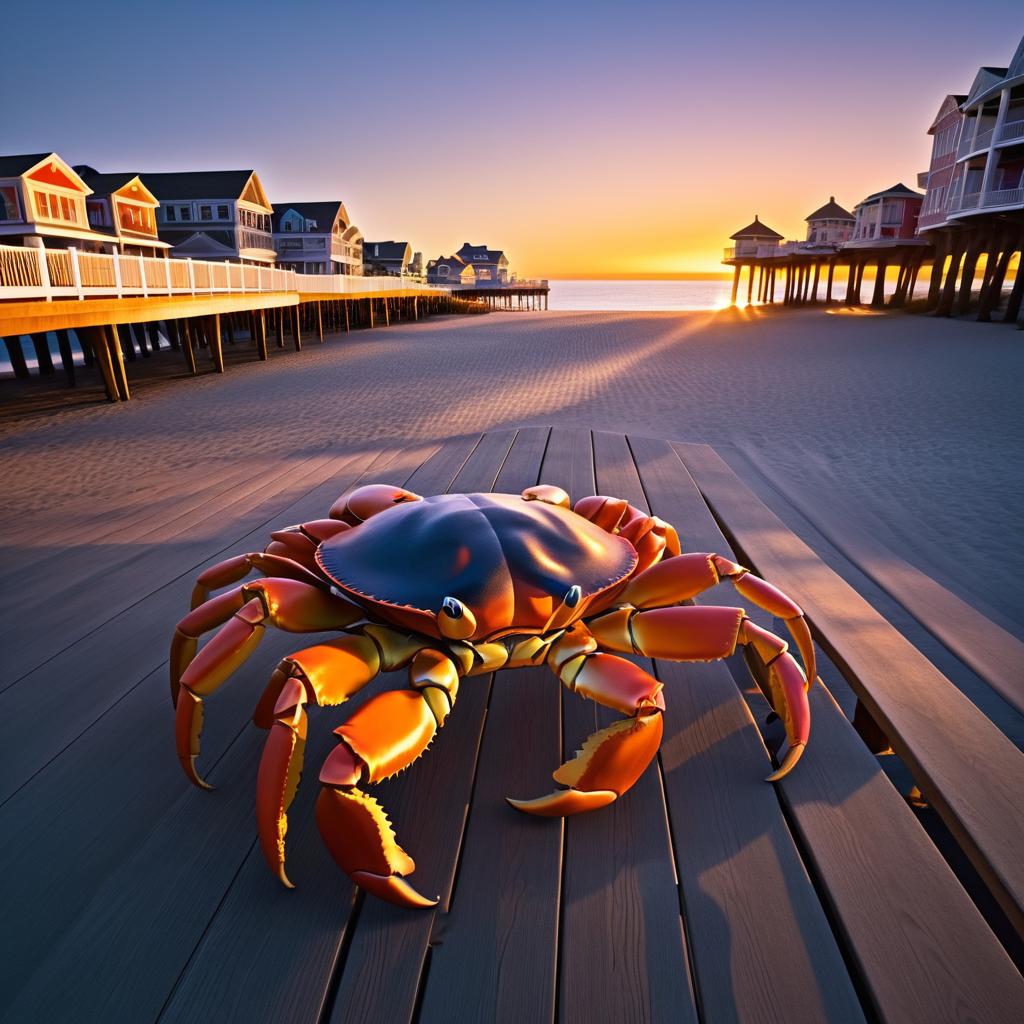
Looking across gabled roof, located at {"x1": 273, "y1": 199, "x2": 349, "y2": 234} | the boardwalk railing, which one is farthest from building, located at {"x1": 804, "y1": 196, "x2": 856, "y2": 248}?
the boardwalk railing

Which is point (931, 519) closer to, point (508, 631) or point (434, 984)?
point (508, 631)

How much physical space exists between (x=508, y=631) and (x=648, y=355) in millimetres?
21238

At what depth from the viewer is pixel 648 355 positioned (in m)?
22.0

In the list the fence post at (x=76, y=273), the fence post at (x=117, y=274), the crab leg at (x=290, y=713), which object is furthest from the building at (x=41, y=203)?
the crab leg at (x=290, y=713)

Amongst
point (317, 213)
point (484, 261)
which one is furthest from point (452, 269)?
point (317, 213)

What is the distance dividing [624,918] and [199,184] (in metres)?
52.9

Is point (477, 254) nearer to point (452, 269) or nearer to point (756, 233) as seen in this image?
point (452, 269)

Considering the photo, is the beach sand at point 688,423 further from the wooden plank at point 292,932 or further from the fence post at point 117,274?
the wooden plank at point 292,932

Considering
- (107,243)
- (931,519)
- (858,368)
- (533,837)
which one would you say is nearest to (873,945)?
(533,837)

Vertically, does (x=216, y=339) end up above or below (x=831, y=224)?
below

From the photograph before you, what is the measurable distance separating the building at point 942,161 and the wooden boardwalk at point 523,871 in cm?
3907

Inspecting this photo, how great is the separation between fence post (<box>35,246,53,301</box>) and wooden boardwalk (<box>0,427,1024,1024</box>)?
1155 centimetres

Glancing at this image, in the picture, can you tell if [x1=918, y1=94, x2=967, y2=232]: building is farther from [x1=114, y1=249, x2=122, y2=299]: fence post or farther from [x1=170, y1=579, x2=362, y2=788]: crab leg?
[x1=170, y1=579, x2=362, y2=788]: crab leg

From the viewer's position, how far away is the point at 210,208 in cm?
4334
